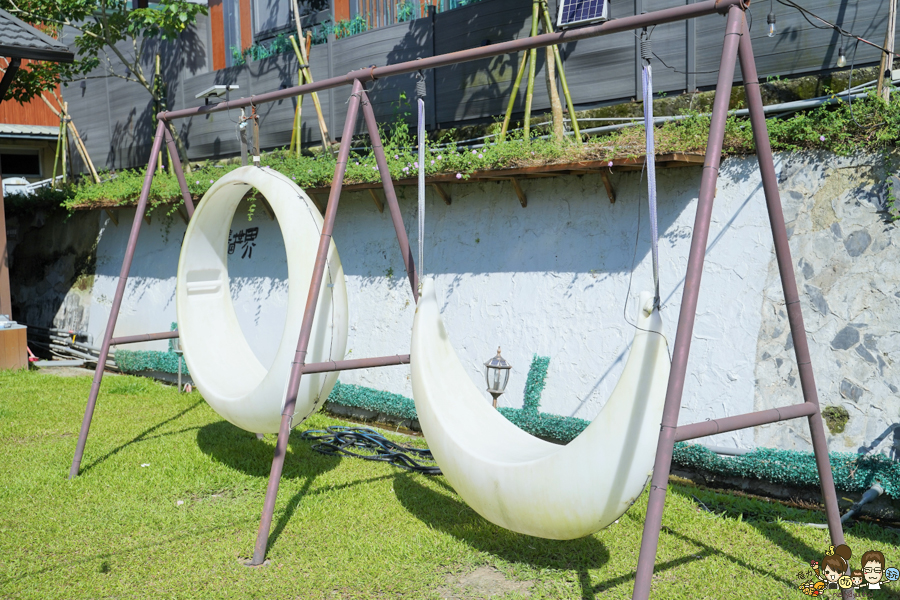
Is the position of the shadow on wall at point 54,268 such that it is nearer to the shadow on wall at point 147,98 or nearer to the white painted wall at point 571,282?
the shadow on wall at point 147,98

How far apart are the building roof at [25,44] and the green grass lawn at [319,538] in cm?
464

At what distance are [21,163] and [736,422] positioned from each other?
51.1 feet

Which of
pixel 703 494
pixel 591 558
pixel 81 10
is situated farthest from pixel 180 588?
pixel 81 10

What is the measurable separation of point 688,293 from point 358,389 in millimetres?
4966

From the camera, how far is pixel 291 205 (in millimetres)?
4457

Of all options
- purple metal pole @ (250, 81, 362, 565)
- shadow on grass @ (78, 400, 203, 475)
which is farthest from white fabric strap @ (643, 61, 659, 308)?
shadow on grass @ (78, 400, 203, 475)

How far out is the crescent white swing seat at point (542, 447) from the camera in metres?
3.08

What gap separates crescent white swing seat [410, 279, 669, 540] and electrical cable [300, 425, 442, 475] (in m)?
1.48

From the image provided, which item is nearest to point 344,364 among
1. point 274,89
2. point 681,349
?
point 681,349

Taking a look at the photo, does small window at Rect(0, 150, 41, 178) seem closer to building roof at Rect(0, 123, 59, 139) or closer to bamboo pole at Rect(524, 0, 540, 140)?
building roof at Rect(0, 123, 59, 139)

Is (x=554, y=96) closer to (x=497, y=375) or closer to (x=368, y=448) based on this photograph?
(x=497, y=375)

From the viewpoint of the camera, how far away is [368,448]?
5867 millimetres

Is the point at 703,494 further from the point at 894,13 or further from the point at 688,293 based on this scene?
the point at 894,13

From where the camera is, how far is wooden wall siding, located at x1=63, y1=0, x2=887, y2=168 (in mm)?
5836
